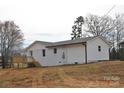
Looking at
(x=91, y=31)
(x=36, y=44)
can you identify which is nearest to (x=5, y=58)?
(x=36, y=44)

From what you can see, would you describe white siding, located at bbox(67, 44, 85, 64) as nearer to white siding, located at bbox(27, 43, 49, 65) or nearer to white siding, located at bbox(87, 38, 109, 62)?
white siding, located at bbox(87, 38, 109, 62)

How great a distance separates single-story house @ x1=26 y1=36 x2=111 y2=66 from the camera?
28578 mm

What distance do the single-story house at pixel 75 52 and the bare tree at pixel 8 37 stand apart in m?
3.21

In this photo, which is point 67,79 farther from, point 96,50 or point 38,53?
point 38,53

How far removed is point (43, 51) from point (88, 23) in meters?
14.4

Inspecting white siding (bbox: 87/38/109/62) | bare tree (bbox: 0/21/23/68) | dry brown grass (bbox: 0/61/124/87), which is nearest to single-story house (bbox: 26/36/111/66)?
white siding (bbox: 87/38/109/62)

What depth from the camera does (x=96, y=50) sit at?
96.2ft

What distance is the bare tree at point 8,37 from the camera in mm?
31297

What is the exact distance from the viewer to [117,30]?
4569 cm

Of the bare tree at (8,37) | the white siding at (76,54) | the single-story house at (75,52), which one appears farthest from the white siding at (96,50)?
the bare tree at (8,37)

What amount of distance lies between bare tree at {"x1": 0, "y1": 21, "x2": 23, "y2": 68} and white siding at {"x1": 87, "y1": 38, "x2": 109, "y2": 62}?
8353 mm

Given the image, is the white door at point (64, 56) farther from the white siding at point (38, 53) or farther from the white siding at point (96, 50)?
the white siding at point (38, 53)

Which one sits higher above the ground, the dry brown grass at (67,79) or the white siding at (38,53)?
the white siding at (38,53)

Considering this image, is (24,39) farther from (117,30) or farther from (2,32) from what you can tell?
(117,30)
